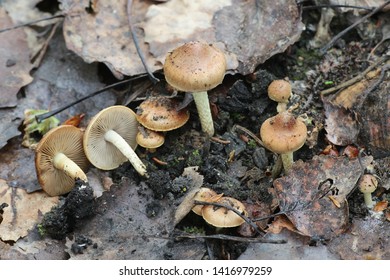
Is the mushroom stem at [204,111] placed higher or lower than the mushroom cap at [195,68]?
lower

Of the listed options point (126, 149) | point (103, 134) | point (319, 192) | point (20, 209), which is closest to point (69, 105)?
point (103, 134)

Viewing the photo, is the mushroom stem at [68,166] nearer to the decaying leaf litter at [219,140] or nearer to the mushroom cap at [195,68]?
the decaying leaf litter at [219,140]

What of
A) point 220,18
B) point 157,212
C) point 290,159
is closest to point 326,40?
point 220,18

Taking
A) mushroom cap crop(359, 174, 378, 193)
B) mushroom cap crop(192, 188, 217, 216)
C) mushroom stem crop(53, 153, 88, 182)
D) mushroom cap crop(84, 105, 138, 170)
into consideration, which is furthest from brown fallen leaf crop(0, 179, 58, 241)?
mushroom cap crop(359, 174, 378, 193)

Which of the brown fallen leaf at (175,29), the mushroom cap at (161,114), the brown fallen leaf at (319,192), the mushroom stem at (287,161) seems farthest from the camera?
the brown fallen leaf at (175,29)

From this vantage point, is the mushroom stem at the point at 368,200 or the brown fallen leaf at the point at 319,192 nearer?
the brown fallen leaf at the point at 319,192

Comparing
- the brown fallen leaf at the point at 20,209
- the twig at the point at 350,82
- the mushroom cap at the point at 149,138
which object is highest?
the twig at the point at 350,82

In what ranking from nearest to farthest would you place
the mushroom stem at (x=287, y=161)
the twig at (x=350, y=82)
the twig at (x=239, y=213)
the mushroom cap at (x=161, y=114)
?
the twig at (x=239, y=213)
the mushroom stem at (x=287, y=161)
the mushroom cap at (x=161, y=114)
the twig at (x=350, y=82)

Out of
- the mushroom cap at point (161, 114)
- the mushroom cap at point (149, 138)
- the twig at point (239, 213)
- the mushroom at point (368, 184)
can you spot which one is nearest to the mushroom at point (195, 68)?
the mushroom cap at point (161, 114)
